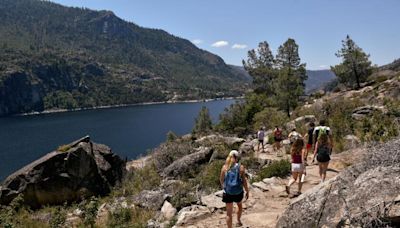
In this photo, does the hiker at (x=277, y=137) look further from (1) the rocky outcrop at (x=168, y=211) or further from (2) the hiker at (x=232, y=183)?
(2) the hiker at (x=232, y=183)

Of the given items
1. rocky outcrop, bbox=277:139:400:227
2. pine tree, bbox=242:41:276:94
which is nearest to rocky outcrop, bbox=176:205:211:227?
rocky outcrop, bbox=277:139:400:227

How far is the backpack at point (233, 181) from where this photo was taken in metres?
9.30

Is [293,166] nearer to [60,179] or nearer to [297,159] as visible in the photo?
[297,159]

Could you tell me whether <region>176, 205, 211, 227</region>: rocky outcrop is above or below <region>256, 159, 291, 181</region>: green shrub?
below

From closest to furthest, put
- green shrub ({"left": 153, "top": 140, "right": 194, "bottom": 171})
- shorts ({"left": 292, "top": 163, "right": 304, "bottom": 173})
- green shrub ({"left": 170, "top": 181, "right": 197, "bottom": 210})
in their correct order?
shorts ({"left": 292, "top": 163, "right": 304, "bottom": 173}), green shrub ({"left": 170, "top": 181, "right": 197, "bottom": 210}), green shrub ({"left": 153, "top": 140, "right": 194, "bottom": 171})

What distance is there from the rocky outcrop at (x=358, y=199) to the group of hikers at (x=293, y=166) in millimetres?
1396

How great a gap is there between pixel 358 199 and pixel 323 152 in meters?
6.29

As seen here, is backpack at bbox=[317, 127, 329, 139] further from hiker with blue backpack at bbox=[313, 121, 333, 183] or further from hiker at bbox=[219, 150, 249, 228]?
hiker at bbox=[219, 150, 249, 228]

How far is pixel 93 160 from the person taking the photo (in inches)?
929

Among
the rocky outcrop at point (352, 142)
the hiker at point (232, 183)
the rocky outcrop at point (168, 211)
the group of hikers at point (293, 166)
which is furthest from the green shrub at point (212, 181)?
the rocky outcrop at point (352, 142)

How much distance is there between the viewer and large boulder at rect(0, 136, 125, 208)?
21.6m

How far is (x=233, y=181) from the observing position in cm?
934

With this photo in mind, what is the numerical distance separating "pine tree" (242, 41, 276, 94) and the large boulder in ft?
143

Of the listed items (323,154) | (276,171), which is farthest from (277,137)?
(323,154)
